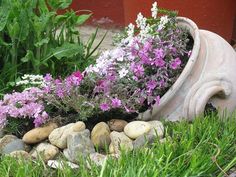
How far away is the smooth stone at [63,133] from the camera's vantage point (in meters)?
3.18

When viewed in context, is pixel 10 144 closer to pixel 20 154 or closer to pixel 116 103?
pixel 20 154

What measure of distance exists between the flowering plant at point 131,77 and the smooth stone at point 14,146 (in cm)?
30

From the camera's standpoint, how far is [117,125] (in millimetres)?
3328

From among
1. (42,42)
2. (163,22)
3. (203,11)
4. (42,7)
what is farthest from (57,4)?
(203,11)

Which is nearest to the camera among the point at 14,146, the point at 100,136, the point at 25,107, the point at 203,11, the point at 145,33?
the point at 100,136

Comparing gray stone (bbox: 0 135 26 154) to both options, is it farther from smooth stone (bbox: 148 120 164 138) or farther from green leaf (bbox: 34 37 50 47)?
green leaf (bbox: 34 37 50 47)

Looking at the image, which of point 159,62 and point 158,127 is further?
point 159,62

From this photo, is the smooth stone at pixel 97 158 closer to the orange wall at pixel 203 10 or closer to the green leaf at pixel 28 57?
the green leaf at pixel 28 57

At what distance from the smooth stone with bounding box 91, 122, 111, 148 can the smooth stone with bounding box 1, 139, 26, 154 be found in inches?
15.6

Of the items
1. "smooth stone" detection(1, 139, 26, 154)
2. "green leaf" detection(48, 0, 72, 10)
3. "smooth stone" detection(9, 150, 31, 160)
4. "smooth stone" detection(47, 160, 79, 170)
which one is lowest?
"smooth stone" detection(1, 139, 26, 154)

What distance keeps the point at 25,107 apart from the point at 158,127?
2.48 feet

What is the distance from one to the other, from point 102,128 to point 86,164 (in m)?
0.40

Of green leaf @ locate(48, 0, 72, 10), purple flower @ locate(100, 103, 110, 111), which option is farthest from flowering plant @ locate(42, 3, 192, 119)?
green leaf @ locate(48, 0, 72, 10)

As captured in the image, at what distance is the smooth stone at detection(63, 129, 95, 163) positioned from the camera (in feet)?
9.93
